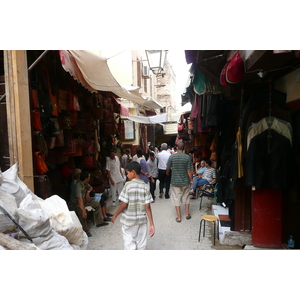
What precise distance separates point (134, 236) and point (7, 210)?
167 cm

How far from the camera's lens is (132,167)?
3291 millimetres

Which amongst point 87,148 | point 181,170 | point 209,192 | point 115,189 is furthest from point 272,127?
point 115,189

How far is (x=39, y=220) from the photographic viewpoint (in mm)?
2609

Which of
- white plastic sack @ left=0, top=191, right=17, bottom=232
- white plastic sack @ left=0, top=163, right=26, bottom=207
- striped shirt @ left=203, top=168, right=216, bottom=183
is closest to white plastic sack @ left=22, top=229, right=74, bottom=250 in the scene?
white plastic sack @ left=0, top=191, right=17, bottom=232

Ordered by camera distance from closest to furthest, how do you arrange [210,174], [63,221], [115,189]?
[63,221], [115,189], [210,174]

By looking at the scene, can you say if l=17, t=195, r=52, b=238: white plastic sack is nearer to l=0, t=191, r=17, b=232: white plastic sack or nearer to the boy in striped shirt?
l=0, t=191, r=17, b=232: white plastic sack

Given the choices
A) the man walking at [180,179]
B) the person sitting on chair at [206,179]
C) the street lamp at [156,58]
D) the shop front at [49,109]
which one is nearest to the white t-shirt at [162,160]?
the person sitting on chair at [206,179]

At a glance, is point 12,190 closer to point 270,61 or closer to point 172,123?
point 270,61

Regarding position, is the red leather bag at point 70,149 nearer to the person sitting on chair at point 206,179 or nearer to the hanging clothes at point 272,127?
the hanging clothes at point 272,127

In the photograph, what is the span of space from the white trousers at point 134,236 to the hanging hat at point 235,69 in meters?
2.40

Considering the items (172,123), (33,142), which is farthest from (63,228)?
(172,123)

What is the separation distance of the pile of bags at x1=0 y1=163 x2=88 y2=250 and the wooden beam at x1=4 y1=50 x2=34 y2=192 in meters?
0.34

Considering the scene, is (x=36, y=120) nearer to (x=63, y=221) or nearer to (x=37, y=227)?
(x=63, y=221)

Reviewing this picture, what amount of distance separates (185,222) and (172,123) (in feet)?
45.9
